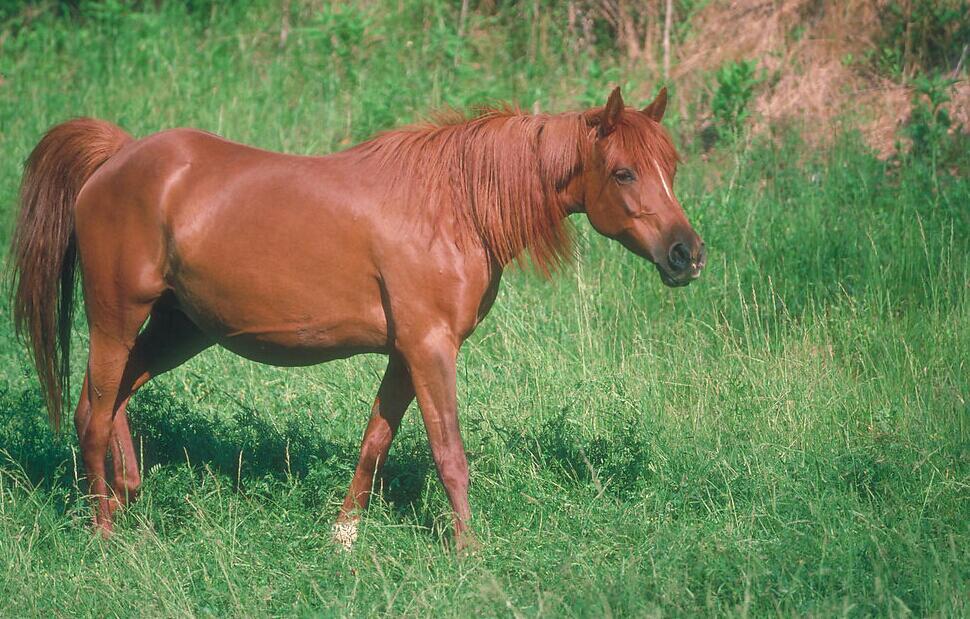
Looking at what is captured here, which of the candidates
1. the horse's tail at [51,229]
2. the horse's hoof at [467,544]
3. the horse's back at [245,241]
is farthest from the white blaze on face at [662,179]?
the horse's tail at [51,229]

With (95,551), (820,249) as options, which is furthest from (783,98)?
(95,551)

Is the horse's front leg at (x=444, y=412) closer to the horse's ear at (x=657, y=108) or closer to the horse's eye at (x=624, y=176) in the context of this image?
the horse's eye at (x=624, y=176)

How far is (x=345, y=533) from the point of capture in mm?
4422

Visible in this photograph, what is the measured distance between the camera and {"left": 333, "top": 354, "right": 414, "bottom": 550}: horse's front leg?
14.8 feet

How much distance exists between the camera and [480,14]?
10.7 m

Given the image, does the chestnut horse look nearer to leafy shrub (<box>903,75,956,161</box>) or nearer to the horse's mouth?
the horse's mouth

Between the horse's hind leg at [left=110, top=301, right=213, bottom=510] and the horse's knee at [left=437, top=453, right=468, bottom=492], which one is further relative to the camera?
the horse's hind leg at [left=110, top=301, right=213, bottom=510]

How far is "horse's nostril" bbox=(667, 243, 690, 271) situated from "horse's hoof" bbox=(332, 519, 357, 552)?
5.59 feet

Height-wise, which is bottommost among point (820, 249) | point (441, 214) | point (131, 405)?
point (131, 405)

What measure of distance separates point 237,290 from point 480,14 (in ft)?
23.1

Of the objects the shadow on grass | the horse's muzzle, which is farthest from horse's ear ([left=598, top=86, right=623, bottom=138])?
the shadow on grass

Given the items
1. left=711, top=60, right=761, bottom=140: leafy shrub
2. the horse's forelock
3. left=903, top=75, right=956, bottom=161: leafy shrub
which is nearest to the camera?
the horse's forelock

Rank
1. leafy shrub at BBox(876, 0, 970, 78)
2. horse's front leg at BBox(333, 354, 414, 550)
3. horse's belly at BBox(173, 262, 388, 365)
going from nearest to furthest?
1. horse's belly at BBox(173, 262, 388, 365)
2. horse's front leg at BBox(333, 354, 414, 550)
3. leafy shrub at BBox(876, 0, 970, 78)

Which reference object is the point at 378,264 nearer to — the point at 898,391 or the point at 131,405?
the point at 131,405
